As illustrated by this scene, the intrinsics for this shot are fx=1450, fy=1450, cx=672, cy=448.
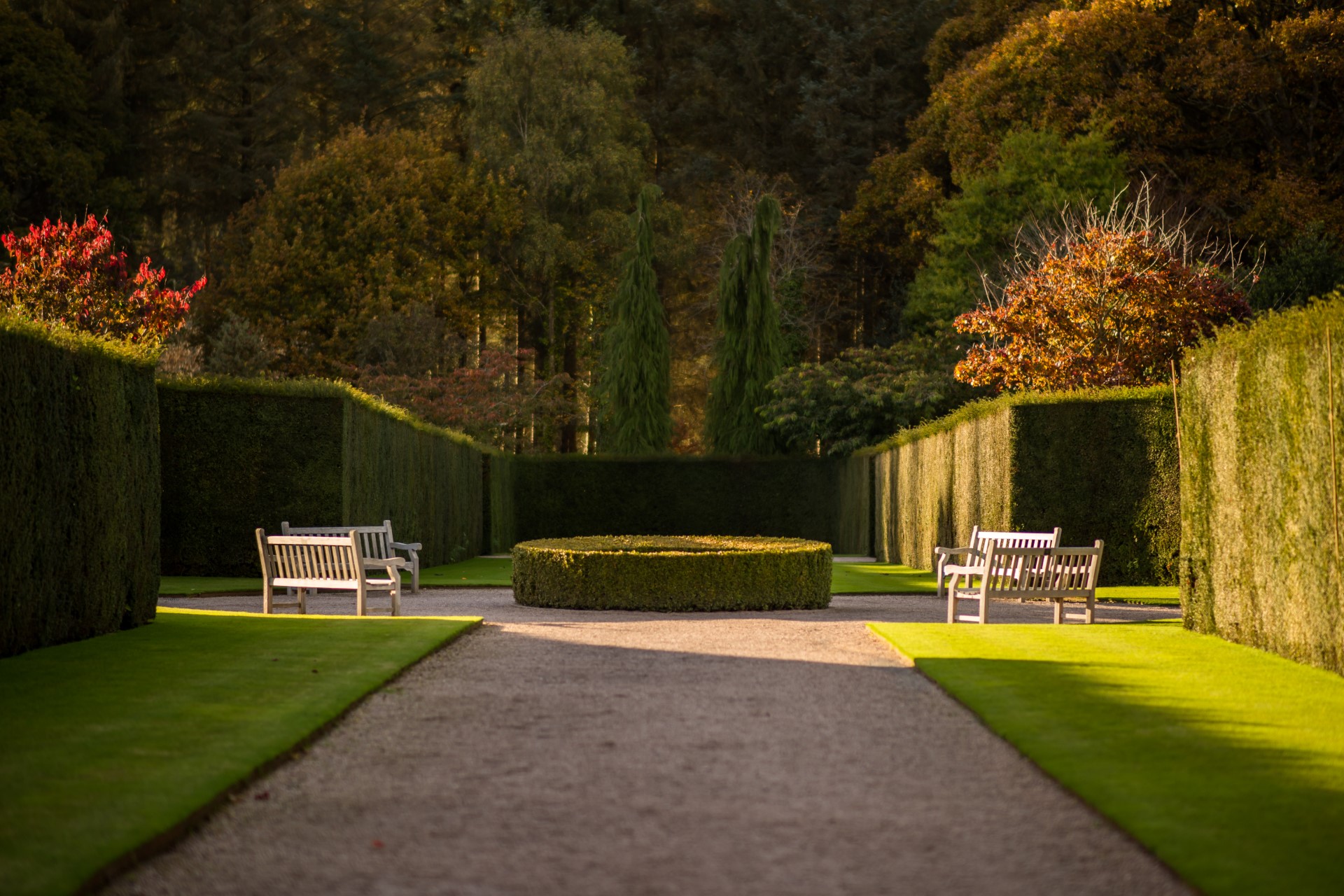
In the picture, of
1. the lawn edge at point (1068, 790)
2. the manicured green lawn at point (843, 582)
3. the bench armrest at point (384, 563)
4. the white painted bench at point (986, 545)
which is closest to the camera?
the lawn edge at point (1068, 790)

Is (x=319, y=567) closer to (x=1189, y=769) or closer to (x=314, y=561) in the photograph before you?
(x=314, y=561)

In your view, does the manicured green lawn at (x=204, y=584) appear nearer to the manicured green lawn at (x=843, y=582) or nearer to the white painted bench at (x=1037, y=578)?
the manicured green lawn at (x=843, y=582)

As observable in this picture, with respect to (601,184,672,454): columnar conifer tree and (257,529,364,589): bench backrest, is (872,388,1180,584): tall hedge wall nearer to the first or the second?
(257,529,364,589): bench backrest

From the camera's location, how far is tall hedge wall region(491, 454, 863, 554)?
37.9m

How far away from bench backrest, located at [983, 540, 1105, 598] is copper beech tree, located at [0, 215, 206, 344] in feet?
60.2

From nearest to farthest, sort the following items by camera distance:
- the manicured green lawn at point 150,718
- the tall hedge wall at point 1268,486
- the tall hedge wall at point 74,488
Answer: the manicured green lawn at point 150,718, the tall hedge wall at point 1268,486, the tall hedge wall at point 74,488

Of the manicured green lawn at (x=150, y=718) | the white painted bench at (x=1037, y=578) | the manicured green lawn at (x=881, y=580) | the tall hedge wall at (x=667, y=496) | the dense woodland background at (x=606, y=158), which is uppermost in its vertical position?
the dense woodland background at (x=606, y=158)

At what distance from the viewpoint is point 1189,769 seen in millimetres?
6723

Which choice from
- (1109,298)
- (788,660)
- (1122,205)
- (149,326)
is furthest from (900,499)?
(788,660)

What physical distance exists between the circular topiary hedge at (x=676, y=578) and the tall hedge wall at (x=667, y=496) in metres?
21.1

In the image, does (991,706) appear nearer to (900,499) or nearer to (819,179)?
(900,499)

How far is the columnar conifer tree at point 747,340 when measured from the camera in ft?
135

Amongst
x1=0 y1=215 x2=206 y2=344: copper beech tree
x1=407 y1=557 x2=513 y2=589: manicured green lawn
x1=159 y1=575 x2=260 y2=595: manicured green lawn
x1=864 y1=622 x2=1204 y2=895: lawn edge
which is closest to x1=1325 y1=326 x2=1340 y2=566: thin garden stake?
x1=864 y1=622 x2=1204 y2=895: lawn edge

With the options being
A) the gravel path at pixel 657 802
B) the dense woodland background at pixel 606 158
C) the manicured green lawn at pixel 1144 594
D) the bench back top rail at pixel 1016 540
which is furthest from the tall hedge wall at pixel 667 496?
the gravel path at pixel 657 802
